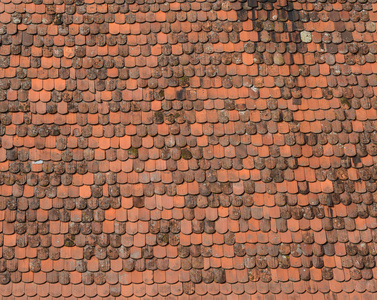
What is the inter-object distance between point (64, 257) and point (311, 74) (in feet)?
14.5

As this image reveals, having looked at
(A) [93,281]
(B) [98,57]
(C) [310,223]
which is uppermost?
(B) [98,57]

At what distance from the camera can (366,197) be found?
6.25m

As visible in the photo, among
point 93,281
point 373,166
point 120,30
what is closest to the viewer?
point 93,281

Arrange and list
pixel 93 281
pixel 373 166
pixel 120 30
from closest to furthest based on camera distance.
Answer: pixel 93 281
pixel 373 166
pixel 120 30

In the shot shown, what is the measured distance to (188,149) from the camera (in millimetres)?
6355

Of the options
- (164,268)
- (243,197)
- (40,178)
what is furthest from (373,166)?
(40,178)

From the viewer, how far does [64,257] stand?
234 inches

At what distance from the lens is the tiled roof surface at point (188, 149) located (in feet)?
19.5

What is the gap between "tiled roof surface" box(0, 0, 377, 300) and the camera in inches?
235

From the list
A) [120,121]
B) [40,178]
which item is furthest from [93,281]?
[120,121]

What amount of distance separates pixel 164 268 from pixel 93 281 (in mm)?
948

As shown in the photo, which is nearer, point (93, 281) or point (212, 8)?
point (93, 281)

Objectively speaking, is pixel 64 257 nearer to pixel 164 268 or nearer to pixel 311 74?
pixel 164 268

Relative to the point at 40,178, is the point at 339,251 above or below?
below
